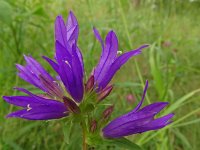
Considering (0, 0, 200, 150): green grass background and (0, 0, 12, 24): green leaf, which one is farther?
(0, 0, 200, 150): green grass background

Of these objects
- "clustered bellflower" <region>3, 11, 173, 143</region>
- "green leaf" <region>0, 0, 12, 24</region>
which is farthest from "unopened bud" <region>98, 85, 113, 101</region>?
"green leaf" <region>0, 0, 12, 24</region>

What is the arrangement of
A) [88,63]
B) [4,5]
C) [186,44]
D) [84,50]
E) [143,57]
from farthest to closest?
[186,44]
[143,57]
[84,50]
[88,63]
[4,5]

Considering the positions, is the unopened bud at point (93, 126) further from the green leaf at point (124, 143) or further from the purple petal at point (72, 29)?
the purple petal at point (72, 29)

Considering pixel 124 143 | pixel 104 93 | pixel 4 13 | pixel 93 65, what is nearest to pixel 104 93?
pixel 104 93

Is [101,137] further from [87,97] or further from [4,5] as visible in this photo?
[4,5]

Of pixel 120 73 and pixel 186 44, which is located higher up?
pixel 186 44

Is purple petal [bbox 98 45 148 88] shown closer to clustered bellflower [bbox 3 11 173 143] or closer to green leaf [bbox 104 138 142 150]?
clustered bellflower [bbox 3 11 173 143]

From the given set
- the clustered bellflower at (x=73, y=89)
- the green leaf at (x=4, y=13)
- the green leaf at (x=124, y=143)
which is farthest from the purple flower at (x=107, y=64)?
the green leaf at (x=4, y=13)

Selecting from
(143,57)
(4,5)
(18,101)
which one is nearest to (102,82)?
(18,101)
